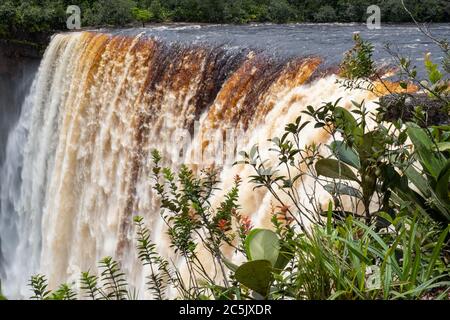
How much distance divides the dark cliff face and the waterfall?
3.62 metres

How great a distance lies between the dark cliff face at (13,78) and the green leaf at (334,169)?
1566 cm

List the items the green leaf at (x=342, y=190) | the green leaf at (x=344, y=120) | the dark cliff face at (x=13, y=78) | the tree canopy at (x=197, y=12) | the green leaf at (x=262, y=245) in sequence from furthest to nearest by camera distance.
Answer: the tree canopy at (x=197, y=12) → the dark cliff face at (x=13, y=78) → the green leaf at (x=342, y=190) → the green leaf at (x=344, y=120) → the green leaf at (x=262, y=245)

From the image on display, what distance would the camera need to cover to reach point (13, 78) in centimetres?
1803

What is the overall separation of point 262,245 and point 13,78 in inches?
665

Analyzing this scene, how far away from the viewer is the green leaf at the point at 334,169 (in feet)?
9.89

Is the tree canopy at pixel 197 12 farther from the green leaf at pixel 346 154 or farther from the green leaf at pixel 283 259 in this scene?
the green leaf at pixel 283 259

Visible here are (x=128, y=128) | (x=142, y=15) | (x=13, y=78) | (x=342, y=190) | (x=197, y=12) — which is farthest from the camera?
(x=197, y=12)

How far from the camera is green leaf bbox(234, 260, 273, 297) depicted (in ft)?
8.02

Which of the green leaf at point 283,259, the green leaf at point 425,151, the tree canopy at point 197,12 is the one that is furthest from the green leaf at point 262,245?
the tree canopy at point 197,12

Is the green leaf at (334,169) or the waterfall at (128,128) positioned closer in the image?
the green leaf at (334,169)

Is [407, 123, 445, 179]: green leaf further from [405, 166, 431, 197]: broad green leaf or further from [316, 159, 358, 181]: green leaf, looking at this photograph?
[316, 159, 358, 181]: green leaf

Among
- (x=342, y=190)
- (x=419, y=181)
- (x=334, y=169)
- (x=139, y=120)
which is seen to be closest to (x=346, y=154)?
(x=334, y=169)

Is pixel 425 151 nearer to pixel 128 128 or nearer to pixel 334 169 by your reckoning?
pixel 334 169
